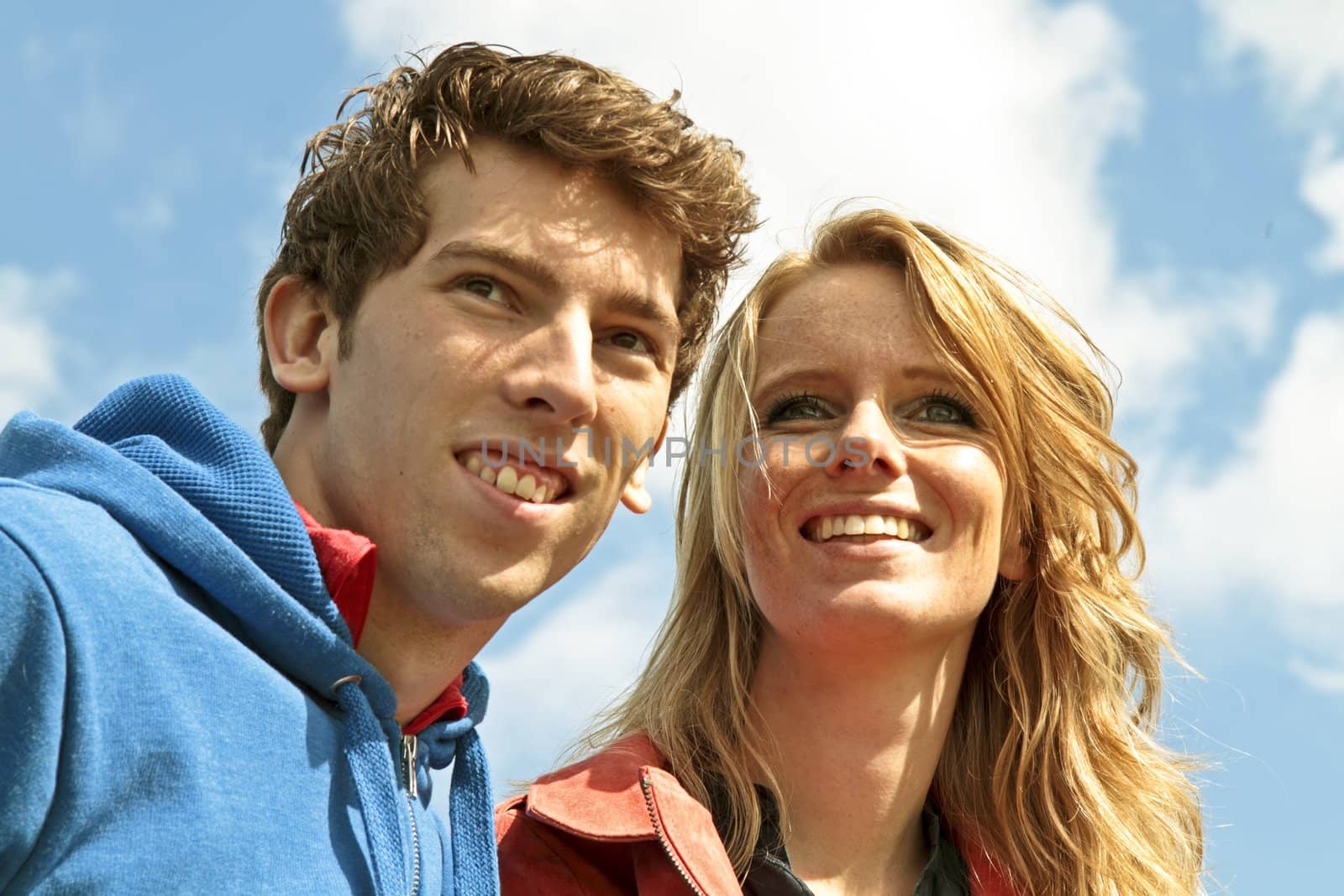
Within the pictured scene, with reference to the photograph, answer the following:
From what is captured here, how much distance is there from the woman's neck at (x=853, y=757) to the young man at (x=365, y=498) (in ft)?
3.01

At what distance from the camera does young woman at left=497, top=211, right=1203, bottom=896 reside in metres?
4.36

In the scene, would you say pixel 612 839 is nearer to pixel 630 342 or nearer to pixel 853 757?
pixel 853 757

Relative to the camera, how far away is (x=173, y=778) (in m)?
2.67

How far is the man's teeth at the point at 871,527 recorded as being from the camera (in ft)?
14.4

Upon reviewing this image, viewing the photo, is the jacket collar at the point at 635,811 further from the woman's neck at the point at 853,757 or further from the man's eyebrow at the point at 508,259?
the man's eyebrow at the point at 508,259

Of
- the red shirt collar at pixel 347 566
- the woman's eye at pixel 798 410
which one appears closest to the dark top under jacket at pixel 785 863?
the woman's eye at pixel 798 410

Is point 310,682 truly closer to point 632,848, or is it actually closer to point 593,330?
point 593,330

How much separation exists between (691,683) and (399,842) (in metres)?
1.76

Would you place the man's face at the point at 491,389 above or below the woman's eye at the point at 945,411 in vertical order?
below

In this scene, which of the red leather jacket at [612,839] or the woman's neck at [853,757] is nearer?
the red leather jacket at [612,839]

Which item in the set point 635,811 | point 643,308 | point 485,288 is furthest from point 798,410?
point 485,288

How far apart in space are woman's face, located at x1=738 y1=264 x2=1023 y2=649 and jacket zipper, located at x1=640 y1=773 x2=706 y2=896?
0.61 m

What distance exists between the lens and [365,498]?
3.39m

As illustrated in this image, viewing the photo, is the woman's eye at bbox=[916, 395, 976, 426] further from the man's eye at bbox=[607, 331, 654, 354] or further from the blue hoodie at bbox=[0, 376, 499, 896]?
the blue hoodie at bbox=[0, 376, 499, 896]
